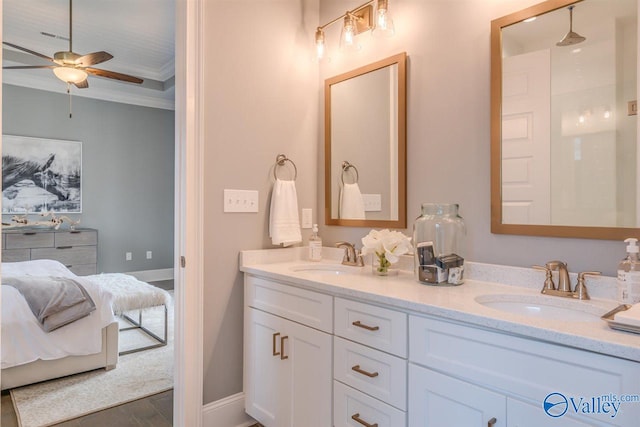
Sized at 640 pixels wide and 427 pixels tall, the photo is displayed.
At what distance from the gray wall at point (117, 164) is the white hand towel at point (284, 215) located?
419cm

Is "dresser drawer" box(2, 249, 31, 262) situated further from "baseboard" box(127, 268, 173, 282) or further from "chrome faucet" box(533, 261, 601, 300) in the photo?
"chrome faucet" box(533, 261, 601, 300)

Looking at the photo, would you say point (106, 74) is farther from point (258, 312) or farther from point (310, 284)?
point (310, 284)

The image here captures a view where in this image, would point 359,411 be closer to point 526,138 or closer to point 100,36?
point 526,138

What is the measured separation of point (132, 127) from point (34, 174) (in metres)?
1.36

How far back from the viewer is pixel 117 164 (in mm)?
5414

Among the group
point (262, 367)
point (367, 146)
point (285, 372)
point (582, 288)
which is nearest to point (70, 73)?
point (367, 146)

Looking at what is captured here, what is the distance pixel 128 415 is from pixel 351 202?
172cm

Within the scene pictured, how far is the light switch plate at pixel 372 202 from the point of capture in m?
2.04

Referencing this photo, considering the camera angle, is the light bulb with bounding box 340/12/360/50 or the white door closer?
the white door

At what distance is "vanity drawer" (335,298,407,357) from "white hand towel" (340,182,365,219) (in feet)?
2.48

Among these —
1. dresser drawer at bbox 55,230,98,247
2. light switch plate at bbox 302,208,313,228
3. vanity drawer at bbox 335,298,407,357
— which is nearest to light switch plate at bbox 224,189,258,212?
light switch plate at bbox 302,208,313,228

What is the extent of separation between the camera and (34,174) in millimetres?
4781

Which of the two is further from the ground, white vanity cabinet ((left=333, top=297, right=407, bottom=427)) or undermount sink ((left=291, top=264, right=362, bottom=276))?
undermount sink ((left=291, top=264, right=362, bottom=276))

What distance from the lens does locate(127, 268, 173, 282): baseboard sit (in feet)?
18.5
